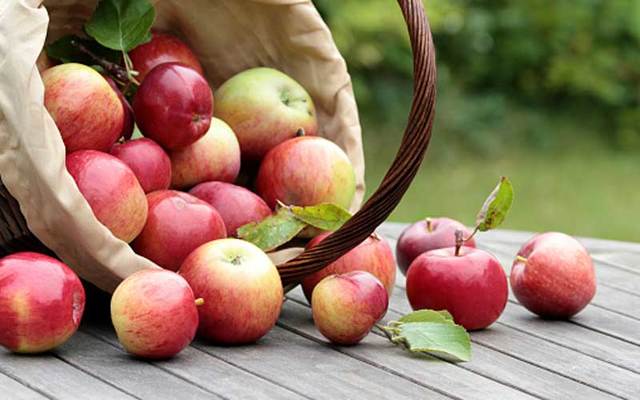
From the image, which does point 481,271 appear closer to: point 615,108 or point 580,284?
point 580,284

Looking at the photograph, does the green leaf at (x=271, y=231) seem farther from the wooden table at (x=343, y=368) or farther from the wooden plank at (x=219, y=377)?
the wooden plank at (x=219, y=377)

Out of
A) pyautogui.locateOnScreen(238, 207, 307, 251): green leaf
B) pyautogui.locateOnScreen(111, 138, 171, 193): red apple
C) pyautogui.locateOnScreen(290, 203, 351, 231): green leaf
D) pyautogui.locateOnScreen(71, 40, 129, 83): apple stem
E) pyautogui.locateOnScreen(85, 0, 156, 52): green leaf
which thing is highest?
pyautogui.locateOnScreen(85, 0, 156, 52): green leaf

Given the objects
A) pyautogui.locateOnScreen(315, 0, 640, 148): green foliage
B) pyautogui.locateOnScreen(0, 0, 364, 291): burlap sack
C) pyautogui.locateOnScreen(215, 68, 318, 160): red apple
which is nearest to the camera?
pyautogui.locateOnScreen(0, 0, 364, 291): burlap sack

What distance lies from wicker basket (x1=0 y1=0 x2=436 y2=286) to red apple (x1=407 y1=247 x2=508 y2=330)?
13 cm

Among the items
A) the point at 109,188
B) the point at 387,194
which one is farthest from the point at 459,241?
the point at 109,188

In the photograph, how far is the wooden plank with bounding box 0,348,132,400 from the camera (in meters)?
1.38

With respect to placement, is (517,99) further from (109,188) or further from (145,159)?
(109,188)

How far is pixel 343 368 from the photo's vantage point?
1531 millimetres

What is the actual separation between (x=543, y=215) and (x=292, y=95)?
2.65 m

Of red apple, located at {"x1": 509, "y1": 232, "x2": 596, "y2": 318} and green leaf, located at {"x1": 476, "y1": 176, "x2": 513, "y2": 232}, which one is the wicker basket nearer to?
green leaf, located at {"x1": 476, "y1": 176, "x2": 513, "y2": 232}

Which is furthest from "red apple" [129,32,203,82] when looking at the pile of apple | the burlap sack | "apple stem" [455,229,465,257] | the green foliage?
the green foliage

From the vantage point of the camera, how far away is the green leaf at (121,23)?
1834 millimetres

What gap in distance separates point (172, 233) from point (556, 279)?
1.89 ft

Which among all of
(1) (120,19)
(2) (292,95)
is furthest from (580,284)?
(1) (120,19)
